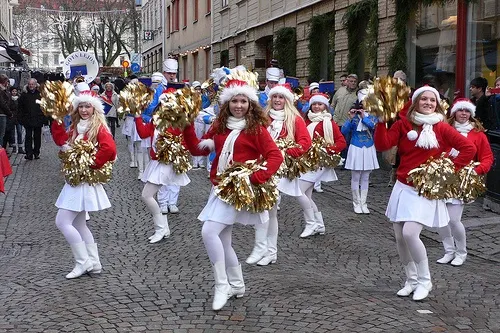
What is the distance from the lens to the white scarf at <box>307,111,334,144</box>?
31.2 feet

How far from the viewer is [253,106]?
240 inches

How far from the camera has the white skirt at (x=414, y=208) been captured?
6.20 m

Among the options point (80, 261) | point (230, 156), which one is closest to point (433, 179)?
point (230, 156)

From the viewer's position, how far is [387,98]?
606cm

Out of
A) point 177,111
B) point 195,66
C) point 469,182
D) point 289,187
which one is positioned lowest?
point 289,187

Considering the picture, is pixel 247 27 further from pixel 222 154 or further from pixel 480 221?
pixel 222 154

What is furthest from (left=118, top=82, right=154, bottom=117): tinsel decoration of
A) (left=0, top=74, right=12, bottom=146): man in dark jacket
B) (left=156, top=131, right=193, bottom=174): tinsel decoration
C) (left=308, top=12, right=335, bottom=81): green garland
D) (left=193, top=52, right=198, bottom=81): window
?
(left=193, top=52, right=198, bottom=81): window

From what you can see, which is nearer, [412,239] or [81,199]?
[412,239]

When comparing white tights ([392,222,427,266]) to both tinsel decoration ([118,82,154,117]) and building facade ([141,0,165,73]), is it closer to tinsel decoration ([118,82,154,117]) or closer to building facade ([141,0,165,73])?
tinsel decoration ([118,82,154,117])

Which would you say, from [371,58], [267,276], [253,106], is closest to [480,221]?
[267,276]

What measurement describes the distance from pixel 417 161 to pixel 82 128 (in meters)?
3.05

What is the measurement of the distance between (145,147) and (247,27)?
14057 millimetres

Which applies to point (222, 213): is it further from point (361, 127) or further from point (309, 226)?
point (361, 127)

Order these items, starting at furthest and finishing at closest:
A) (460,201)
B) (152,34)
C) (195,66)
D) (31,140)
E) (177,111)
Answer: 1. (152,34)
2. (195,66)
3. (31,140)
4. (460,201)
5. (177,111)
